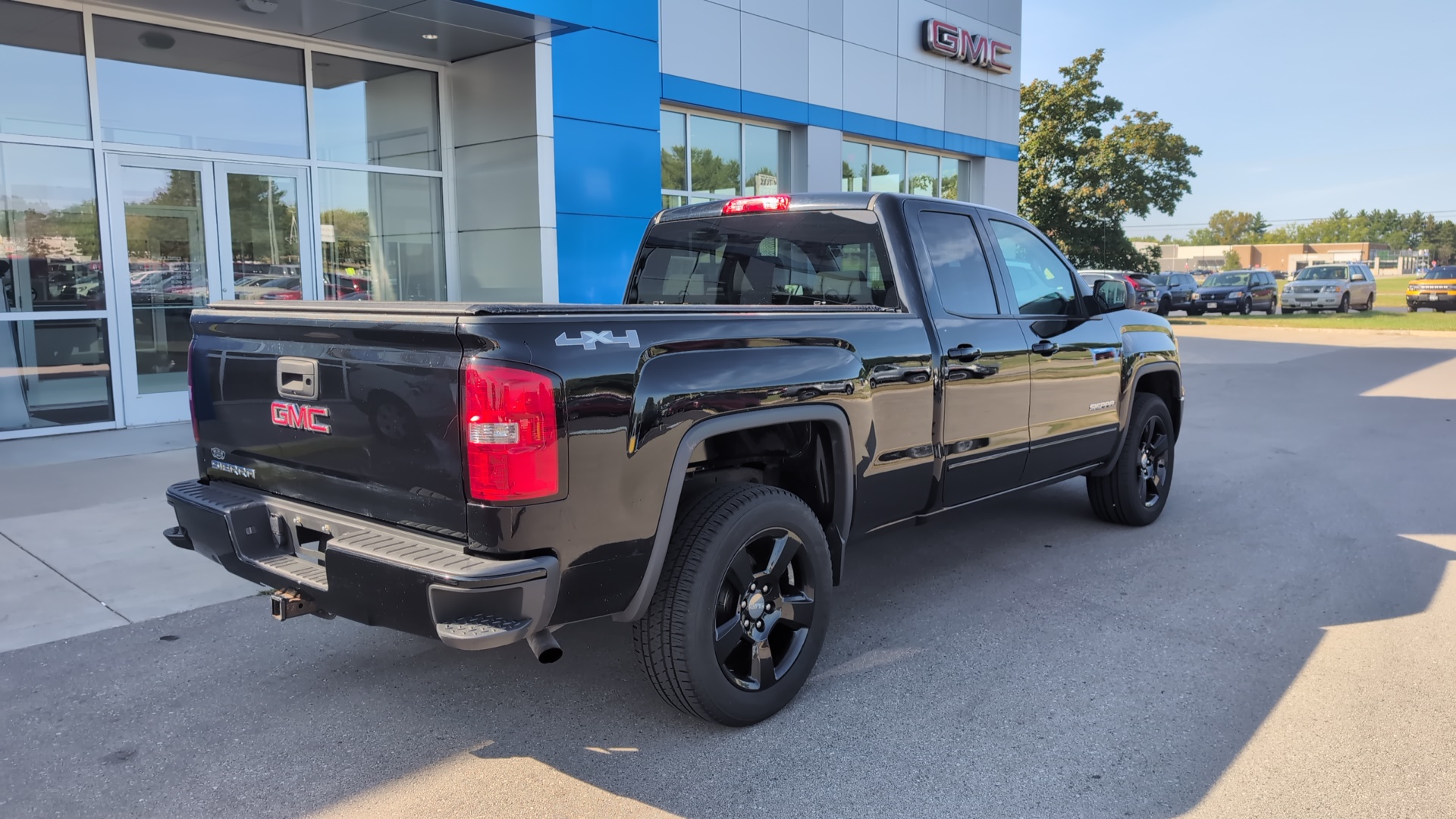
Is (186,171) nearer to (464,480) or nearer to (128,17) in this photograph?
(128,17)

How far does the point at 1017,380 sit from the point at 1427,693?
2.08m

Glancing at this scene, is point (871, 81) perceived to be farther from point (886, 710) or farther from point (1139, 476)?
point (886, 710)

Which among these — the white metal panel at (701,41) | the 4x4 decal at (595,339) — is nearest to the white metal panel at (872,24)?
the white metal panel at (701,41)

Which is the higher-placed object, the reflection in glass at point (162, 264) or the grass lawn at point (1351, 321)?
the reflection in glass at point (162, 264)

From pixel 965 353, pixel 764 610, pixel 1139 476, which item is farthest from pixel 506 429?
pixel 1139 476

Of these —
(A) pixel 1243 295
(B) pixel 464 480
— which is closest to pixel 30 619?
(B) pixel 464 480

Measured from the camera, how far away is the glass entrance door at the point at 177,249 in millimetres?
9305

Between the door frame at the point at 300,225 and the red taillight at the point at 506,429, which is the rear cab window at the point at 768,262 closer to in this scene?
the red taillight at the point at 506,429

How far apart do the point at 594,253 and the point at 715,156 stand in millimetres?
4417

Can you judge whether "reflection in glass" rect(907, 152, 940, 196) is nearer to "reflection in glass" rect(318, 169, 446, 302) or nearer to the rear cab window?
"reflection in glass" rect(318, 169, 446, 302)

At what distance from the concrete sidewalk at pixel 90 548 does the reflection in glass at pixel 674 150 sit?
826cm

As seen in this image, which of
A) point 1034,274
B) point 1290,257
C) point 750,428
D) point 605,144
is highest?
point 1290,257

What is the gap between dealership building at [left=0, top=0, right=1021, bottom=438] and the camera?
8938 mm

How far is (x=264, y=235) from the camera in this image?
1022cm
